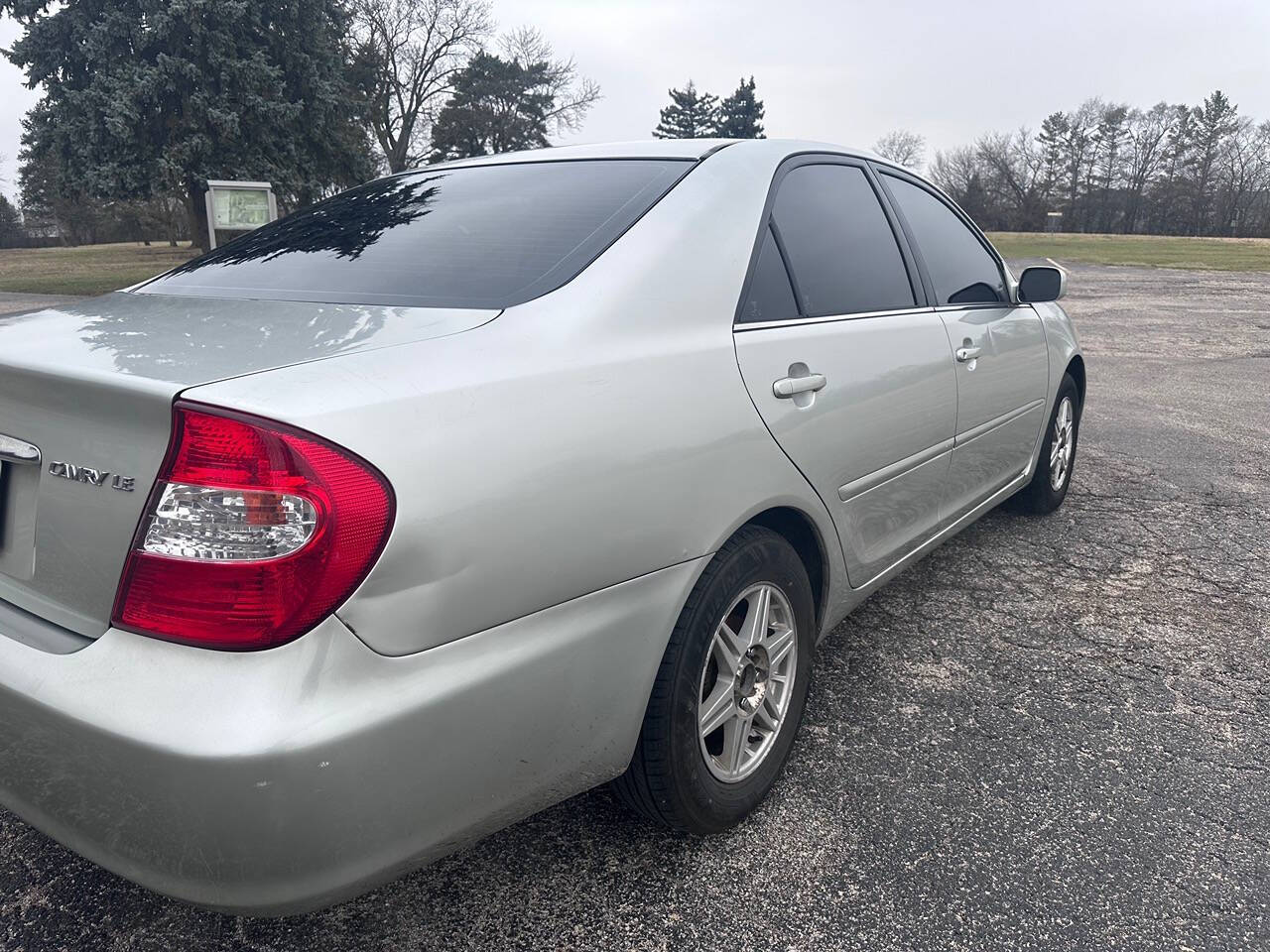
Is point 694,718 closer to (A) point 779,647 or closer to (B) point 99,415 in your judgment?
(A) point 779,647

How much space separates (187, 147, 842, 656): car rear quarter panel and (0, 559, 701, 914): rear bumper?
0.09m

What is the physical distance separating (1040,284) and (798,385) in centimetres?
216

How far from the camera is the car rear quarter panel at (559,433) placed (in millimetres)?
1351

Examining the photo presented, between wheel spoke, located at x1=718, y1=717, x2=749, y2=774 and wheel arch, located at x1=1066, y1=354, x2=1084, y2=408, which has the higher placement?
wheel arch, located at x1=1066, y1=354, x2=1084, y2=408

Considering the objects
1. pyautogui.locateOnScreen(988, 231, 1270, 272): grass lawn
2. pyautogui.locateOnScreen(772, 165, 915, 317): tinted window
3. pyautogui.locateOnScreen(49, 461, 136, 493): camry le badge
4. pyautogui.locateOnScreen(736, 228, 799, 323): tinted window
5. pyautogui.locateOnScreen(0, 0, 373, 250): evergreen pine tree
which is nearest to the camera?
pyautogui.locateOnScreen(49, 461, 136, 493): camry le badge

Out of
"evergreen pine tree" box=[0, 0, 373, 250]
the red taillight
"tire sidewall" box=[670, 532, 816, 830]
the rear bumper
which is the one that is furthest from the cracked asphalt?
"evergreen pine tree" box=[0, 0, 373, 250]

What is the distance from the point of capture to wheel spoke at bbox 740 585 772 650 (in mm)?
2090

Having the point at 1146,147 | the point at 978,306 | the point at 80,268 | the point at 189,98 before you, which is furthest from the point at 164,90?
the point at 1146,147

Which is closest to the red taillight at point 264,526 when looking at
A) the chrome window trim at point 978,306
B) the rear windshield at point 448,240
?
the rear windshield at point 448,240

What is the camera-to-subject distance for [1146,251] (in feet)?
127

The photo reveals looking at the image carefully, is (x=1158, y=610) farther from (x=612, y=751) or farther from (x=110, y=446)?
(x=110, y=446)

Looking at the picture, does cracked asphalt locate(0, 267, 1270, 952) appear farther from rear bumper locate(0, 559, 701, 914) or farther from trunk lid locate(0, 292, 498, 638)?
trunk lid locate(0, 292, 498, 638)

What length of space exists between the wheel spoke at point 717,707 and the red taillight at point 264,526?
3.10ft

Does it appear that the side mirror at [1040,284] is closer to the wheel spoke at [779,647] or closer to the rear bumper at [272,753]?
the wheel spoke at [779,647]
